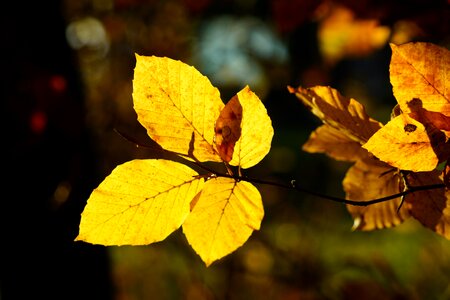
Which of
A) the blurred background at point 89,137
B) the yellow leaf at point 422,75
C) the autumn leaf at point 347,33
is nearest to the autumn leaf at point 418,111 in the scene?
the yellow leaf at point 422,75

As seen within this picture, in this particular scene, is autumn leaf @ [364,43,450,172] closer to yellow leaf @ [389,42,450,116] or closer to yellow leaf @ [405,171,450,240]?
yellow leaf @ [389,42,450,116]

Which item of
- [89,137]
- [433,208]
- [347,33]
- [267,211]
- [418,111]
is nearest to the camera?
[418,111]

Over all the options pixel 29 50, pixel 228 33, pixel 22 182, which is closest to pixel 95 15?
pixel 228 33

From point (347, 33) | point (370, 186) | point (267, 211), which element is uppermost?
point (370, 186)

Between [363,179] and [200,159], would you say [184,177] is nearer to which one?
[200,159]

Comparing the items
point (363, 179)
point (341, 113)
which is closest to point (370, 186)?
point (363, 179)

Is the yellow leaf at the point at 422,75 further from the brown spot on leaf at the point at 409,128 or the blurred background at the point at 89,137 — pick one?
the blurred background at the point at 89,137

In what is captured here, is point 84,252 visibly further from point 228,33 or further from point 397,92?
point 228,33
